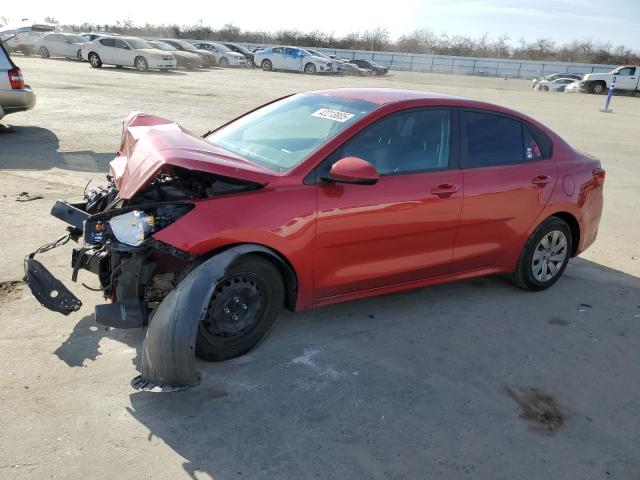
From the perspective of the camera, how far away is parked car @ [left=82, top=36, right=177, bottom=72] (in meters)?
28.0

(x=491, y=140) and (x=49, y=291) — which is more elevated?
(x=491, y=140)

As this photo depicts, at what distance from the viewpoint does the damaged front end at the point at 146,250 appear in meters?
3.11

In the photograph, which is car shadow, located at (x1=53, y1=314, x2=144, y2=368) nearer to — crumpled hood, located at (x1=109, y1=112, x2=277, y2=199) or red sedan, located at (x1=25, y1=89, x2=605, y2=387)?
red sedan, located at (x1=25, y1=89, x2=605, y2=387)

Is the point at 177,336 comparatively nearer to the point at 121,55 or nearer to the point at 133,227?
the point at 133,227

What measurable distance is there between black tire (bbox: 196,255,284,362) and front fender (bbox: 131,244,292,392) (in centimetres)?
23

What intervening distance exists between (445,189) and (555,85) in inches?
1399

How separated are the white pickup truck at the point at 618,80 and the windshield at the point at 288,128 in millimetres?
33477

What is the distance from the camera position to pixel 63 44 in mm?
31906

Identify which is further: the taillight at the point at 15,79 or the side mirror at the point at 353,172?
the taillight at the point at 15,79

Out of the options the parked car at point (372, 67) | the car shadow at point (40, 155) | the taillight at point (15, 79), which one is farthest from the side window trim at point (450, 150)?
the parked car at point (372, 67)

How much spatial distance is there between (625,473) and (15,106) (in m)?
10.9

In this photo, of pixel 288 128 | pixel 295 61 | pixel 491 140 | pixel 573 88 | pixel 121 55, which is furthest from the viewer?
pixel 295 61

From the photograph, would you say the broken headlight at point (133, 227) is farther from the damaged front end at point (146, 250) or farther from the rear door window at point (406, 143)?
the rear door window at point (406, 143)

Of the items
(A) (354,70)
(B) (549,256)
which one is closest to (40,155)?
(B) (549,256)
